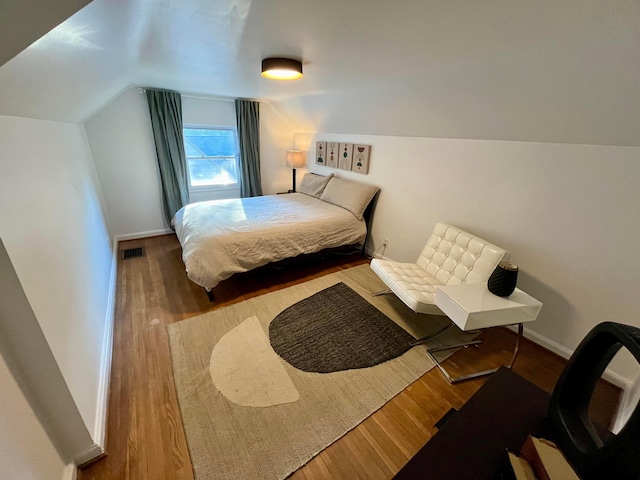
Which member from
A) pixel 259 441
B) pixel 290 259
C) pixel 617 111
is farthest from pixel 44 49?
pixel 617 111

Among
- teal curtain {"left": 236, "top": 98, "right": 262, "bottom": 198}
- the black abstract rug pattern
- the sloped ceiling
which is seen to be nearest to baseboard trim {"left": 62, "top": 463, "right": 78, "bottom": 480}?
the black abstract rug pattern

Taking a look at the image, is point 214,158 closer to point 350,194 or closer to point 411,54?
point 350,194

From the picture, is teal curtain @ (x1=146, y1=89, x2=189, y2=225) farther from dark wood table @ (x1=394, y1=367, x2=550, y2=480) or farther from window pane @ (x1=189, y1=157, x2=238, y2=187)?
dark wood table @ (x1=394, y1=367, x2=550, y2=480)

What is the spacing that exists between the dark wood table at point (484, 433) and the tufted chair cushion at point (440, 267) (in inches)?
41.9

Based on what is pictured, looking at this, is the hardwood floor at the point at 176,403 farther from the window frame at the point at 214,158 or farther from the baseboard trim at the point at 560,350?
the window frame at the point at 214,158

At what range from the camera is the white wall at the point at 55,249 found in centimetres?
101

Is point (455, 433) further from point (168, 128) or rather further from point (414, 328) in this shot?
point (168, 128)

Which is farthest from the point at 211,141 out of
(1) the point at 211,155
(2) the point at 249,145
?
(2) the point at 249,145

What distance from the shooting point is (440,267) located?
2.32m

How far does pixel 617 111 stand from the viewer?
1371mm

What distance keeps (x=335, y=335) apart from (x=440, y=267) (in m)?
1.14

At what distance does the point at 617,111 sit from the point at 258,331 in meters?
2.67

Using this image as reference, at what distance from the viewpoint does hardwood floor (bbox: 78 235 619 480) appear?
1.26 meters

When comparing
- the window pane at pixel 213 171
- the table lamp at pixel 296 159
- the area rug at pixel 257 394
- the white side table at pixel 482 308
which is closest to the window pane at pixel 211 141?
the window pane at pixel 213 171
